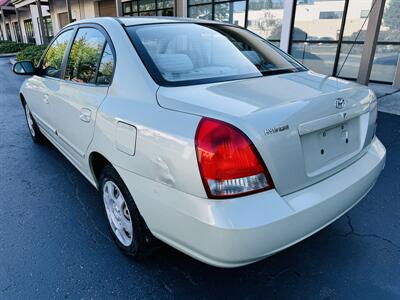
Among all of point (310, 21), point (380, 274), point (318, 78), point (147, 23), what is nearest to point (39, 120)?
point (147, 23)

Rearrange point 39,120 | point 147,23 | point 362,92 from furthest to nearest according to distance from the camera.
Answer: point 39,120
point 147,23
point 362,92

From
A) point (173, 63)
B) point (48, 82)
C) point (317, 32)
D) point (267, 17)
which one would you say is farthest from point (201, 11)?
point (173, 63)

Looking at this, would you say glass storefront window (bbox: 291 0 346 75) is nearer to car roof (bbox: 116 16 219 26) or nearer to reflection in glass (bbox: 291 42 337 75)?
reflection in glass (bbox: 291 42 337 75)

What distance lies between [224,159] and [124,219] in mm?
1104

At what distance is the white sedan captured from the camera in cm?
151

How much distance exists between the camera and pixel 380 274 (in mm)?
2121

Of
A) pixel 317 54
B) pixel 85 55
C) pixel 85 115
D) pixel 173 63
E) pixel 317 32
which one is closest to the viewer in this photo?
pixel 173 63

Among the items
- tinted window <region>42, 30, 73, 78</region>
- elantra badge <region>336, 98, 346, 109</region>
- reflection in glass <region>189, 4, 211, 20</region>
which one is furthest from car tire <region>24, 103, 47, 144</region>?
reflection in glass <region>189, 4, 211, 20</region>

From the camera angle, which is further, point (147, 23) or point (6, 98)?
point (6, 98)

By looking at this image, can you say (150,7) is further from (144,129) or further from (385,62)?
(144,129)

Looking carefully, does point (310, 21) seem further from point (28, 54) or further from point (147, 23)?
point (28, 54)

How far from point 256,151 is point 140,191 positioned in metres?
0.73

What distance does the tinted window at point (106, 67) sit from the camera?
2.22 m

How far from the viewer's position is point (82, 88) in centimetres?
252
